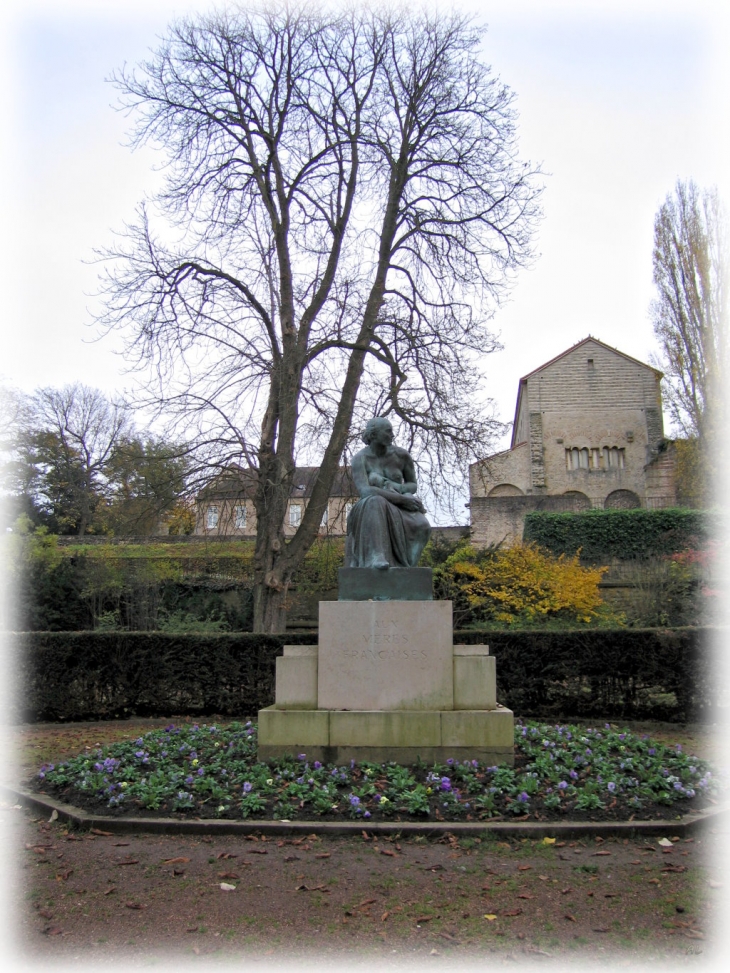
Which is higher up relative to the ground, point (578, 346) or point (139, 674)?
point (578, 346)

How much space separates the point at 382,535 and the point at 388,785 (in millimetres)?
2307

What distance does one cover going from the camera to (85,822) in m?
5.41

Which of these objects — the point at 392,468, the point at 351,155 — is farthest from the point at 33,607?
the point at 392,468

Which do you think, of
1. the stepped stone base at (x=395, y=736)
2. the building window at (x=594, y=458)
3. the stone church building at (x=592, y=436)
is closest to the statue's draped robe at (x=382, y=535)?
the stepped stone base at (x=395, y=736)

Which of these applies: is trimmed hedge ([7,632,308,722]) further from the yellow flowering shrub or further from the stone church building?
the stone church building

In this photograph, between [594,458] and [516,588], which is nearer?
[516,588]

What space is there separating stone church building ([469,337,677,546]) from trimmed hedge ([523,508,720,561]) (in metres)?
8.41

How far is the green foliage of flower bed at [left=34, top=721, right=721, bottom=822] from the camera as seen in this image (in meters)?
5.47

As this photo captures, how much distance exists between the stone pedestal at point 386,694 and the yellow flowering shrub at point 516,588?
11031 millimetres

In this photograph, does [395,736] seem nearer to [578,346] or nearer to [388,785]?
[388,785]

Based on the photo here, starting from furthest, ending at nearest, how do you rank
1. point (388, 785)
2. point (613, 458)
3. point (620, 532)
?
point (613, 458) → point (620, 532) → point (388, 785)

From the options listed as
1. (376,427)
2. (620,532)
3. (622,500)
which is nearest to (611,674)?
(376,427)

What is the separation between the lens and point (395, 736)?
6.52m

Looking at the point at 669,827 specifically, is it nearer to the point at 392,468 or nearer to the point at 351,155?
the point at 392,468
